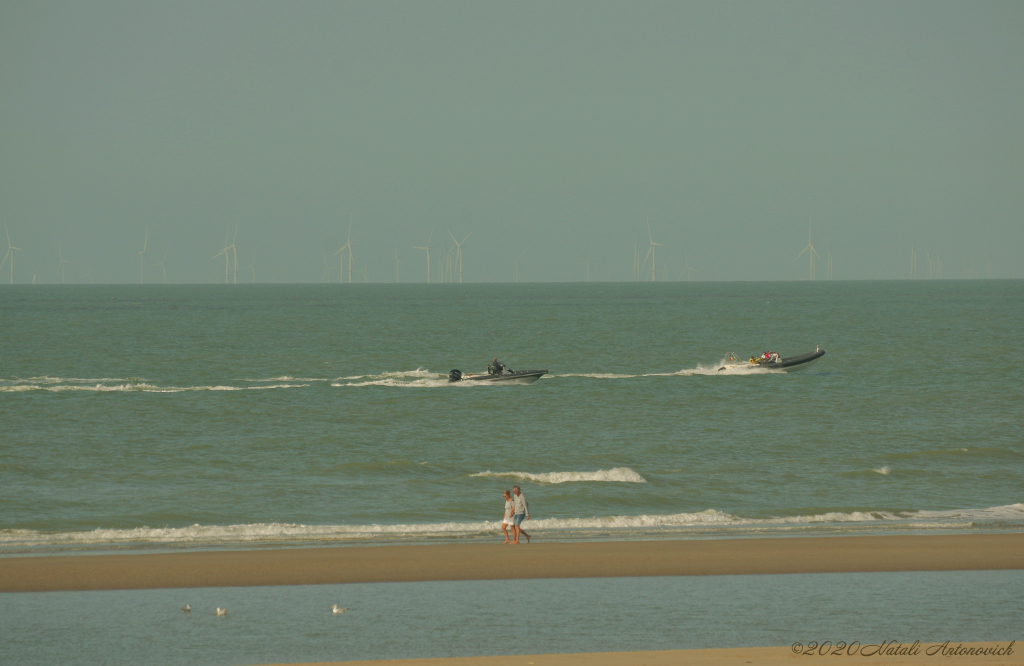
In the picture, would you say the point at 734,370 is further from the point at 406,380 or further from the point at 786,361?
the point at 406,380

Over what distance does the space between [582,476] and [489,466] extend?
13.8 ft

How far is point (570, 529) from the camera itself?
26703 mm

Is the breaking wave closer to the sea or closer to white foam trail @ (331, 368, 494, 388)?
the sea

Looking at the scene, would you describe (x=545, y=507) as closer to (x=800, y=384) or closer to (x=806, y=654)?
(x=806, y=654)

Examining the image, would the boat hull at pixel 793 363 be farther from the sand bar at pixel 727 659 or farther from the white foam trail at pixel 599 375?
the sand bar at pixel 727 659

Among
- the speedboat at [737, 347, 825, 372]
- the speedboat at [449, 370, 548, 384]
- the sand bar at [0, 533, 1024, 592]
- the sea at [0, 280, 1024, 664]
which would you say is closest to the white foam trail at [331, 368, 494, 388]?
the speedboat at [449, 370, 548, 384]

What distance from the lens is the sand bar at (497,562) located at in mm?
20469

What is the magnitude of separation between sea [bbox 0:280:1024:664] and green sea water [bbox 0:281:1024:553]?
0.17 metres

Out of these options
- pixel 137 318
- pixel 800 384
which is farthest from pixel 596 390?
pixel 137 318

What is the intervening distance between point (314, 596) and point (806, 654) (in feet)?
30.9

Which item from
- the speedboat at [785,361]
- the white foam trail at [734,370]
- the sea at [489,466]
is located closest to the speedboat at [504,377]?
the sea at [489,466]

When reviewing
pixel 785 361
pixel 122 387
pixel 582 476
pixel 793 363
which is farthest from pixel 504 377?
pixel 582 476

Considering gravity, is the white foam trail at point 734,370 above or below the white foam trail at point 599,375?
above

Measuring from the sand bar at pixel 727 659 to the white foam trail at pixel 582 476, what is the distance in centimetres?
1784
